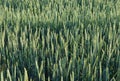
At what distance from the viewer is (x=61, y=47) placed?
197 centimetres

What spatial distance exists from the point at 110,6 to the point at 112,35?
3.22 feet

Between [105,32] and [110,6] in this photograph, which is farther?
[110,6]

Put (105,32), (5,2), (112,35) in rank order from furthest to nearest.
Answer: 1. (5,2)
2. (105,32)
3. (112,35)

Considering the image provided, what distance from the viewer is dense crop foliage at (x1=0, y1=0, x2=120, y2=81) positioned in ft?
5.46

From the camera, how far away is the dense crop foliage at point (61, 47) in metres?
1.67

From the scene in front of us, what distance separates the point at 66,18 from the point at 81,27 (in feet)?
1.29

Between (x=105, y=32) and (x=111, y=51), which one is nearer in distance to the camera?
(x=111, y=51)

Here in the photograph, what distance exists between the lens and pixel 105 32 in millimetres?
2340

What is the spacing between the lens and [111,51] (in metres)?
1.94

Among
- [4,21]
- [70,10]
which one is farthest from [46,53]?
[70,10]

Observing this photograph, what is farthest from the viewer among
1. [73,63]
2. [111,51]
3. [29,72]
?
[111,51]

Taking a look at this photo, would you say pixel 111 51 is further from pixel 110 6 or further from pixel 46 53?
pixel 110 6

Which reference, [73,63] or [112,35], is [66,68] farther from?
[112,35]

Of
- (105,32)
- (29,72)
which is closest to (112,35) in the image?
(105,32)
